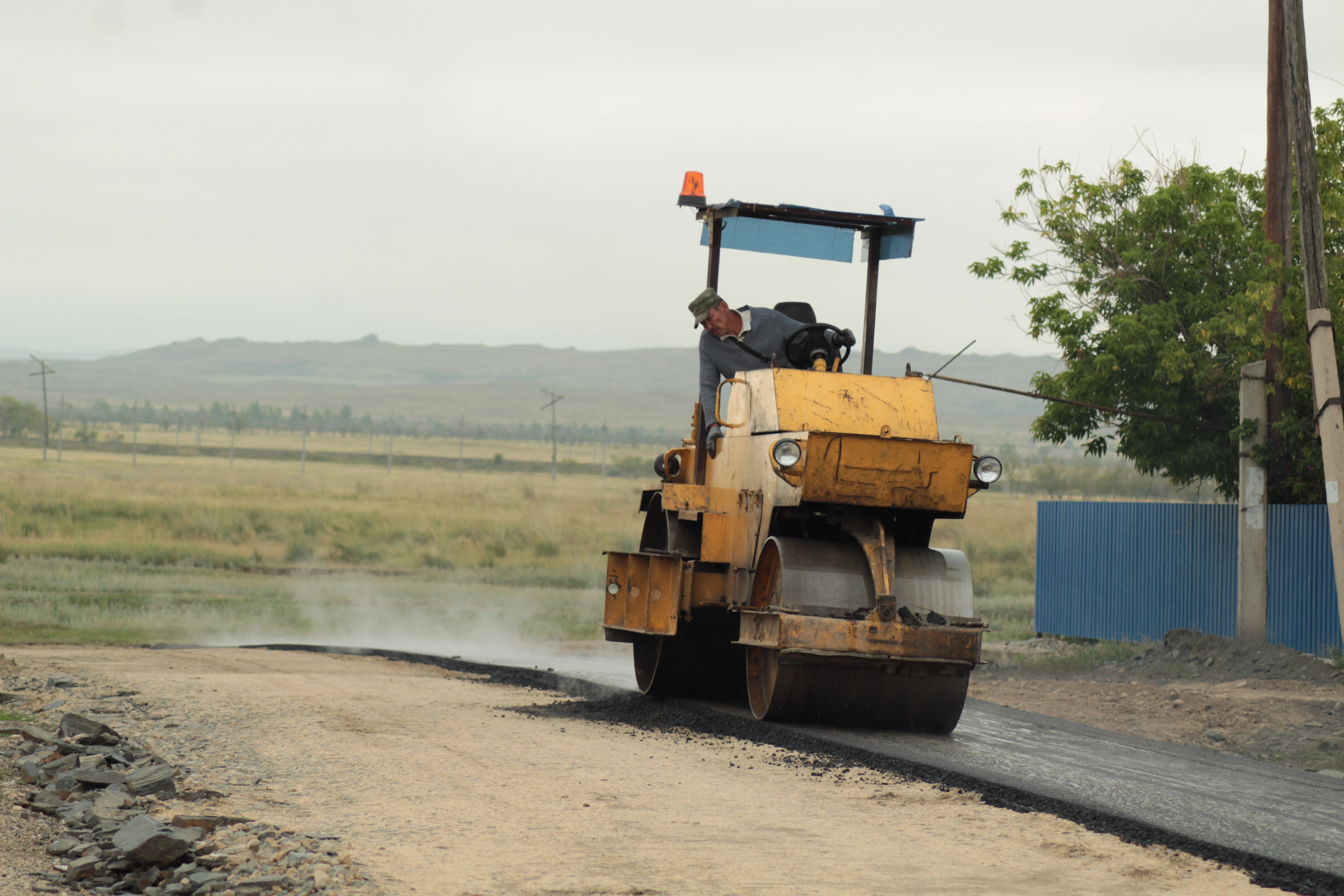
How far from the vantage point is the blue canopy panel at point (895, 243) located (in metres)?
12.4

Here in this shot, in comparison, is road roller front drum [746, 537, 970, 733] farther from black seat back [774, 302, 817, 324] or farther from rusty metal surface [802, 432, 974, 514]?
black seat back [774, 302, 817, 324]

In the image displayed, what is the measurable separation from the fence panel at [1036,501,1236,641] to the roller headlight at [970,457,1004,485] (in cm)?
863

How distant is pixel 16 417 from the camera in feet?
327

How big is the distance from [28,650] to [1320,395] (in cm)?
1441

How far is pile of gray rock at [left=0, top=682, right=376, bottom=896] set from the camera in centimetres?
609

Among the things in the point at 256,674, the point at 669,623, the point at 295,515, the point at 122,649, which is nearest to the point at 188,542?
the point at 295,515

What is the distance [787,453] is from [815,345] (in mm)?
1759

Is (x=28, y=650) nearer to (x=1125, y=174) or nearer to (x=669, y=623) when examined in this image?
(x=669, y=623)

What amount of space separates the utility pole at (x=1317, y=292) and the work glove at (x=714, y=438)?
21.0 ft

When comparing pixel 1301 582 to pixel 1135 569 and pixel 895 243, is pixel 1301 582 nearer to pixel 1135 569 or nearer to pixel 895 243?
pixel 1135 569

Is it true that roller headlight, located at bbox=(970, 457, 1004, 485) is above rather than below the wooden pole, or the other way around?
below

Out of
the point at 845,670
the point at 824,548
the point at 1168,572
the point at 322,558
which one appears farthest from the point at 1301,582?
the point at 322,558

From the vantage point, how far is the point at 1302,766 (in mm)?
10992

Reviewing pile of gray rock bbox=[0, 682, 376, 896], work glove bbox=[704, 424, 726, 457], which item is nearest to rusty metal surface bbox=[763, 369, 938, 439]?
work glove bbox=[704, 424, 726, 457]
